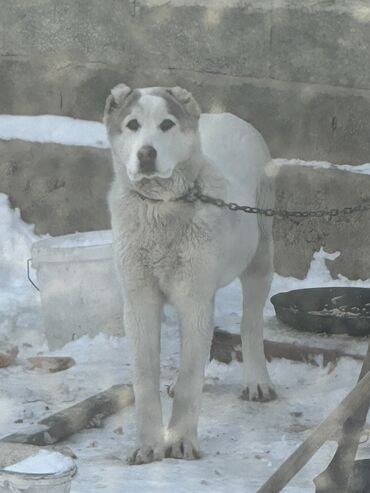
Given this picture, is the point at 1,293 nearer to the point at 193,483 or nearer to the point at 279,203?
the point at 279,203

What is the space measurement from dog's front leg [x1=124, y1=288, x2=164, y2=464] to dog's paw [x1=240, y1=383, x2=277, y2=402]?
0.90m

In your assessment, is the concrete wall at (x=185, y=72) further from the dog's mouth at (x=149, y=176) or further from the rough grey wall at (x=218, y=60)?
the dog's mouth at (x=149, y=176)

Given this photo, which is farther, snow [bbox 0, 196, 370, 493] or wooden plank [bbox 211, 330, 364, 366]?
wooden plank [bbox 211, 330, 364, 366]

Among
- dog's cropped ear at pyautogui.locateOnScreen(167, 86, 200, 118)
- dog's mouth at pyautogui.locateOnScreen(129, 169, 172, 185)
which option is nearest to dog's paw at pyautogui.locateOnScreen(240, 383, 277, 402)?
dog's mouth at pyautogui.locateOnScreen(129, 169, 172, 185)

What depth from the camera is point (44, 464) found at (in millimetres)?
3352

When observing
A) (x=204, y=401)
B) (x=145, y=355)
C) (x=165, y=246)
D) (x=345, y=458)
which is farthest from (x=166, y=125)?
(x=345, y=458)

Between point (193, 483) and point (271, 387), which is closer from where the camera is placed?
point (193, 483)

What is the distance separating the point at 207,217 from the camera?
487cm

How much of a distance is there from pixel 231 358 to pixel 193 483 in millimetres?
1880

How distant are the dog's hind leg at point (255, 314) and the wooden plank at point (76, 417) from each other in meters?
0.61

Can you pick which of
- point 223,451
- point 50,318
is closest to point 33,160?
point 50,318

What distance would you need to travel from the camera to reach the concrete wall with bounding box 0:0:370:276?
700 centimetres

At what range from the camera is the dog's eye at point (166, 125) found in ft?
15.5

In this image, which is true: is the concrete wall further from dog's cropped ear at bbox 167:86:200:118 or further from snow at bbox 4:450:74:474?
snow at bbox 4:450:74:474
